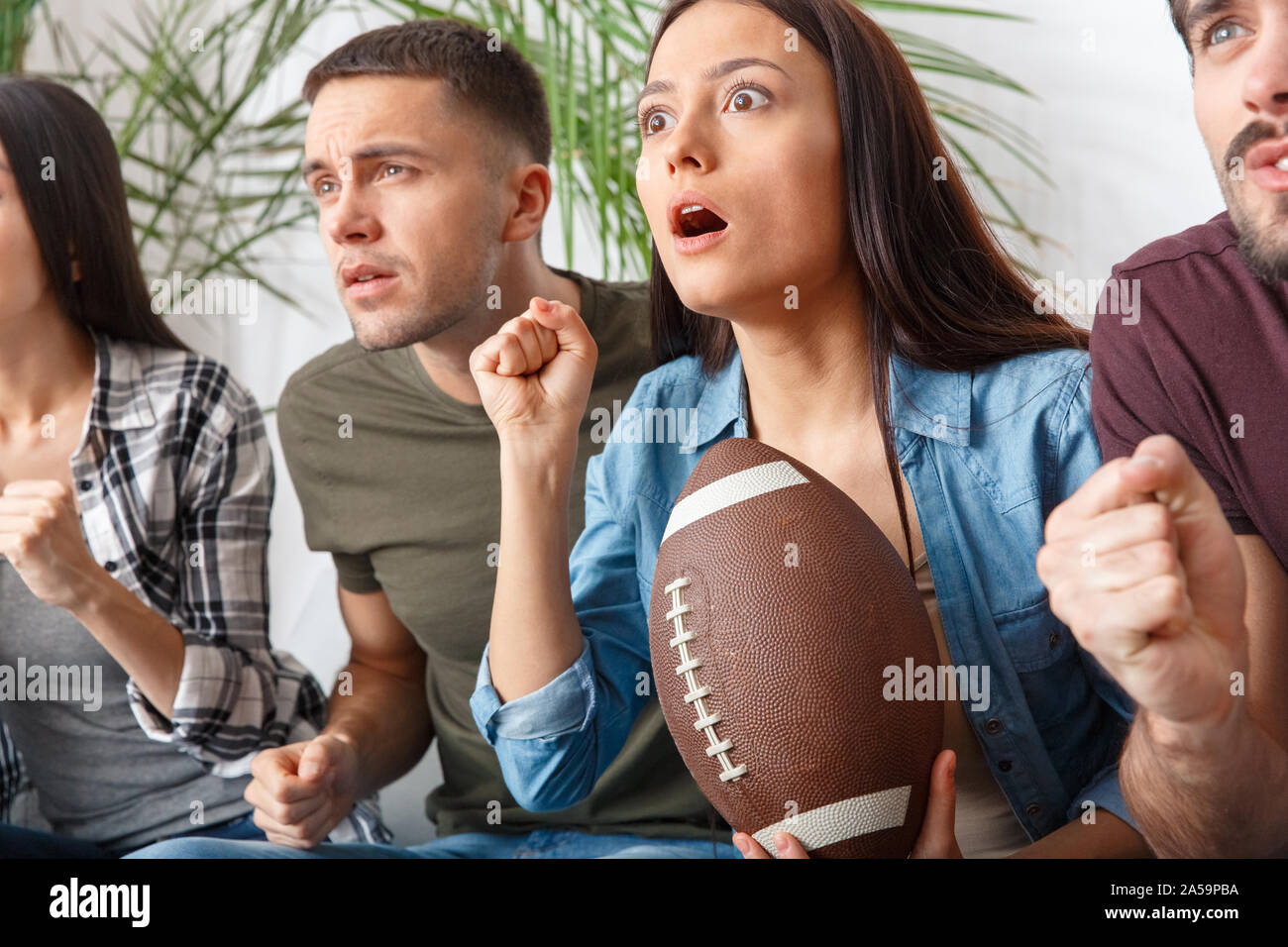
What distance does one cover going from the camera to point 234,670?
1.30 m

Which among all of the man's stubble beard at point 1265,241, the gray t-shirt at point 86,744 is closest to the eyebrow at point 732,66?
the man's stubble beard at point 1265,241

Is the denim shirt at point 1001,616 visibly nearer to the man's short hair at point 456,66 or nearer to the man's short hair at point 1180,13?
the man's short hair at point 1180,13

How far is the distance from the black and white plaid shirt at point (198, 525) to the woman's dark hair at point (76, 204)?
0.05m

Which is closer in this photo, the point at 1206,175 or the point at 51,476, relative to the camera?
the point at 1206,175

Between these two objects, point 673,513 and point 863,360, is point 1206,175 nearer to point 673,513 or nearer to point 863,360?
point 863,360

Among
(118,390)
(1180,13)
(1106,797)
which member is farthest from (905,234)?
(118,390)

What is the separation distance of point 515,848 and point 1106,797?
638 mm

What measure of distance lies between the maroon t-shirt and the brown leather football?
9.1 inches

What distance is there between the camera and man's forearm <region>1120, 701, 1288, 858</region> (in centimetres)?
80

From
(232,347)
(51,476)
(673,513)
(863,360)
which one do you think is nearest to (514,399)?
(673,513)

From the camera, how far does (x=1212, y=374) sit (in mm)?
930

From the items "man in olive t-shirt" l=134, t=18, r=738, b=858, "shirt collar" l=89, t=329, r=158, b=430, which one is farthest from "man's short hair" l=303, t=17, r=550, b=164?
"shirt collar" l=89, t=329, r=158, b=430

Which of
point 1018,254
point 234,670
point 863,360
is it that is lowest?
point 234,670

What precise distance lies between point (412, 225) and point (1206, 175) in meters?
0.81
